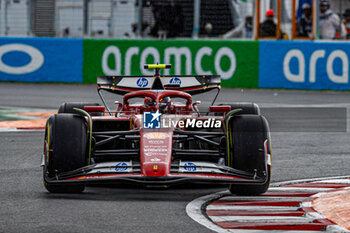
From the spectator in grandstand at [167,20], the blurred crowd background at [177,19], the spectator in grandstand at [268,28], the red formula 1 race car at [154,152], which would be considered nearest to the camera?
the red formula 1 race car at [154,152]

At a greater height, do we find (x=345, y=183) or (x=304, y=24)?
(x=304, y=24)

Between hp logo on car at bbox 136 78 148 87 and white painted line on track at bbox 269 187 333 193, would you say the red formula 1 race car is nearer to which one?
white painted line on track at bbox 269 187 333 193

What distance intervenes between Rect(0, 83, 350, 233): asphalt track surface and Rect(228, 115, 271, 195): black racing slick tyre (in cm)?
49

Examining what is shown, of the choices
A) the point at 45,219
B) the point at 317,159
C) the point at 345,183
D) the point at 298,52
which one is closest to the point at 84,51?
the point at 298,52

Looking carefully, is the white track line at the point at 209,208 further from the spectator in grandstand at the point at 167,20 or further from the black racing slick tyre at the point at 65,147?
the spectator in grandstand at the point at 167,20

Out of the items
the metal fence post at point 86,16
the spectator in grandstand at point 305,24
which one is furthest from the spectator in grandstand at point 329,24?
the metal fence post at point 86,16

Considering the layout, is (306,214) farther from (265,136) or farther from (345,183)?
(345,183)

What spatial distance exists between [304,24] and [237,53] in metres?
1.90

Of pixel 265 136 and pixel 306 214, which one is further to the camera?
pixel 265 136

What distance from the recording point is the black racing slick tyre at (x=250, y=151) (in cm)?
769

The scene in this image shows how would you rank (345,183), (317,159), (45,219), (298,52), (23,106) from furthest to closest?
1. (298,52)
2. (23,106)
3. (317,159)
4. (345,183)
5. (45,219)

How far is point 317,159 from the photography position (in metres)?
10.5

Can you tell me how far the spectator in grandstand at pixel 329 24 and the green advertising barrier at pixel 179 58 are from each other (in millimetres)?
1796

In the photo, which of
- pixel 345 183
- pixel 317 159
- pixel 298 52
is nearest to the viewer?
pixel 345 183
